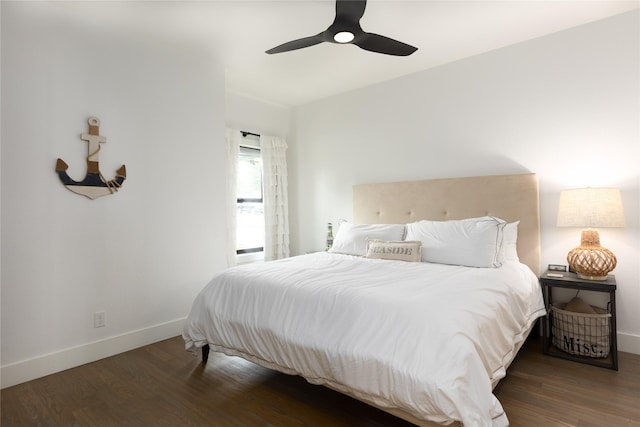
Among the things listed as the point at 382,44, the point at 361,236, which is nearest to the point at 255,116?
the point at 361,236

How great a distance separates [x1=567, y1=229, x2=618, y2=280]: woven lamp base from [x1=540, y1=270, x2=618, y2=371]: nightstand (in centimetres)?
7

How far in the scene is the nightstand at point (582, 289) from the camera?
2271 millimetres

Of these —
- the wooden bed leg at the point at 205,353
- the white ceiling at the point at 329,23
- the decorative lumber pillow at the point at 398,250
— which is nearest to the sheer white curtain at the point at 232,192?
the white ceiling at the point at 329,23

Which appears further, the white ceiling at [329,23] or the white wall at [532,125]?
the white wall at [532,125]

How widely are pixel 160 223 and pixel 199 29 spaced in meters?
1.66

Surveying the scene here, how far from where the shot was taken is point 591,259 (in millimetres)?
2447

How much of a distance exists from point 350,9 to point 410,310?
165 cm

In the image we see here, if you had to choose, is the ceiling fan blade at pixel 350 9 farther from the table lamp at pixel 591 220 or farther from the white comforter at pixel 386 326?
the table lamp at pixel 591 220

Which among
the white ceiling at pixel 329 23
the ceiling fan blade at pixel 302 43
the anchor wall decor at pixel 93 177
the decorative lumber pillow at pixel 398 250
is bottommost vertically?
the decorative lumber pillow at pixel 398 250

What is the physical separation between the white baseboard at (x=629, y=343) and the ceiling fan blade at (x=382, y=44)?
2662 millimetres

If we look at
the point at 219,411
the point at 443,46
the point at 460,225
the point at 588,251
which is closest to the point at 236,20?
the point at 443,46

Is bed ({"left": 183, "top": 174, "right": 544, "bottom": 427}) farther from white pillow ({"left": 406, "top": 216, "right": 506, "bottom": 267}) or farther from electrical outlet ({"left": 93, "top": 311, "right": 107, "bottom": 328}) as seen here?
electrical outlet ({"left": 93, "top": 311, "right": 107, "bottom": 328})

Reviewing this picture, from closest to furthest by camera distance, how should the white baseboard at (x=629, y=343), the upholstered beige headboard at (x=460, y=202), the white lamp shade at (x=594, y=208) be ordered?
the white lamp shade at (x=594, y=208), the white baseboard at (x=629, y=343), the upholstered beige headboard at (x=460, y=202)

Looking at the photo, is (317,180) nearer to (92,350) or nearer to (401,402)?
(92,350)
